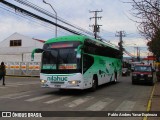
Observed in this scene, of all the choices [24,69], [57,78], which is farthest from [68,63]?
[24,69]

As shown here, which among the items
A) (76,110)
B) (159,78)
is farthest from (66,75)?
(159,78)

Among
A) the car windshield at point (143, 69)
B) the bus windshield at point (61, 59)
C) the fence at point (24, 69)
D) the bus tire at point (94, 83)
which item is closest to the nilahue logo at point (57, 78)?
the bus windshield at point (61, 59)

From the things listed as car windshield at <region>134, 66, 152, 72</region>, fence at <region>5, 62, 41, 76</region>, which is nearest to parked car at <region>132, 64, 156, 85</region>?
car windshield at <region>134, 66, 152, 72</region>

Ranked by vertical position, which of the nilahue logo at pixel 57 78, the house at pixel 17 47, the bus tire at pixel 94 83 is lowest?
the bus tire at pixel 94 83

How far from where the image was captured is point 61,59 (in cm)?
1688

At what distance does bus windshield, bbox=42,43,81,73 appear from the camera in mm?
16641

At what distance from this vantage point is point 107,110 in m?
12.0

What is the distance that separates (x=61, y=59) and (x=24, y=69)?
26585 millimetres

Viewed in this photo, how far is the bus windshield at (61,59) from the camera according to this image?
1664 centimetres

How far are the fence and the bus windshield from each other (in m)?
24.2

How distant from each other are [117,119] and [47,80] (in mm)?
7623

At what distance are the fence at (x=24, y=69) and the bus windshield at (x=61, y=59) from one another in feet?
79.5

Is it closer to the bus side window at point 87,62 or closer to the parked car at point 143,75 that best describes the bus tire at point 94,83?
the bus side window at point 87,62

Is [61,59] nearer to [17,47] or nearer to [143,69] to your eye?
[143,69]
